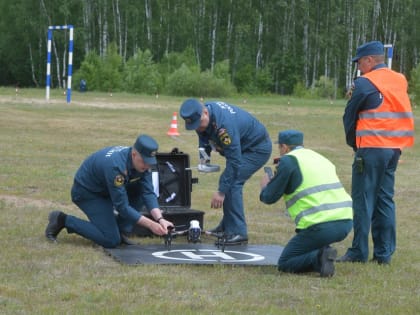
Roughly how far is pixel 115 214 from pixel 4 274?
7.30ft

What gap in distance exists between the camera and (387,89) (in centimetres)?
877

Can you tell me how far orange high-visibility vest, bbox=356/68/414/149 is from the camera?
8.78 m

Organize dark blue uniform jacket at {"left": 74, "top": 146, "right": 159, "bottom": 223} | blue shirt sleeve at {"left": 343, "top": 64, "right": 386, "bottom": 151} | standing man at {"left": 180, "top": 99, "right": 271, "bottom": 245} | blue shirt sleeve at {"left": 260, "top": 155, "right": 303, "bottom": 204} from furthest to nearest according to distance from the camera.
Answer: standing man at {"left": 180, "top": 99, "right": 271, "bottom": 245}, dark blue uniform jacket at {"left": 74, "top": 146, "right": 159, "bottom": 223}, blue shirt sleeve at {"left": 343, "top": 64, "right": 386, "bottom": 151}, blue shirt sleeve at {"left": 260, "top": 155, "right": 303, "bottom": 204}

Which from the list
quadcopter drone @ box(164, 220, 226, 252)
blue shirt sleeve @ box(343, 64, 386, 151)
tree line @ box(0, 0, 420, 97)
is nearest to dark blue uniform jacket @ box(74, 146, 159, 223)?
quadcopter drone @ box(164, 220, 226, 252)

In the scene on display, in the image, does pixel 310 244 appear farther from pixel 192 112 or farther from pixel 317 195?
pixel 192 112

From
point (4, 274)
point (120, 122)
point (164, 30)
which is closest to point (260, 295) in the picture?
point (4, 274)

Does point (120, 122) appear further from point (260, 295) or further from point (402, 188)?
point (260, 295)

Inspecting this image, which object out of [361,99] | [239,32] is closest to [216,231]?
[361,99]

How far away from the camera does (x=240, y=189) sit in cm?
998

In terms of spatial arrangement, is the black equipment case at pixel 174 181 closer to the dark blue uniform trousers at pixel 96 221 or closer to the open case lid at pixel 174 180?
the open case lid at pixel 174 180

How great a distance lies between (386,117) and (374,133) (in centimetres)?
20

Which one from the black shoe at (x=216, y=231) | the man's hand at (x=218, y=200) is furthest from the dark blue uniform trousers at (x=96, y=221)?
the black shoe at (x=216, y=231)

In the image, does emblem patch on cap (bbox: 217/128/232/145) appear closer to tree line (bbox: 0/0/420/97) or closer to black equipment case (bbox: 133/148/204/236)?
black equipment case (bbox: 133/148/204/236)

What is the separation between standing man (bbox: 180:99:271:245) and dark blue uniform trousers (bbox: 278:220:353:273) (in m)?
1.31
